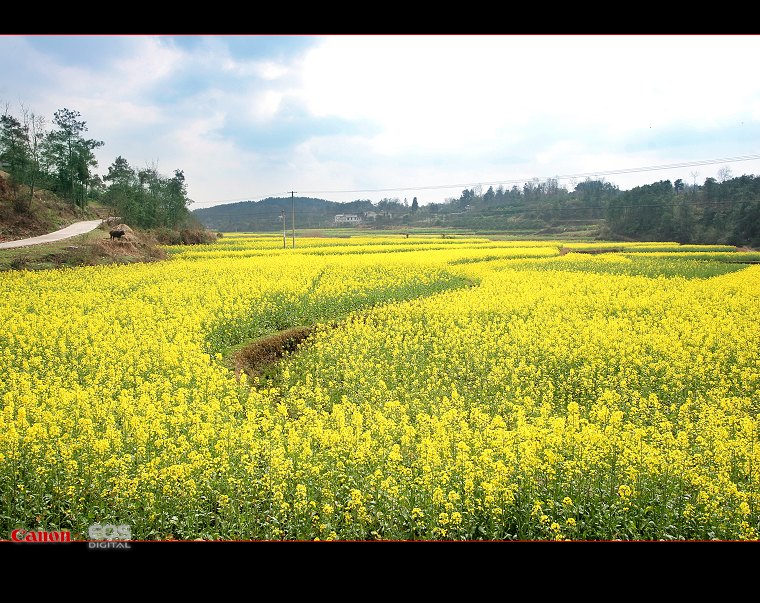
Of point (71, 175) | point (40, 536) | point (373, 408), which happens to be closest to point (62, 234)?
point (71, 175)

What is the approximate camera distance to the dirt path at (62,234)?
797 cm

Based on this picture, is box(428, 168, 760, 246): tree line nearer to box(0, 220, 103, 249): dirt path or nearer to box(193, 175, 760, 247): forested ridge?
box(193, 175, 760, 247): forested ridge

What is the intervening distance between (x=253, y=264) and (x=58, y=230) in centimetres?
641

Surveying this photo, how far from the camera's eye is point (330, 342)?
8945 millimetres

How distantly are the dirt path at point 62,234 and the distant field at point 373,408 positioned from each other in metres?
0.63

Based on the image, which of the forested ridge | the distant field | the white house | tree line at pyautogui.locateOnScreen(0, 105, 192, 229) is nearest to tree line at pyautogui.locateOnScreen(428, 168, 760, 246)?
the forested ridge

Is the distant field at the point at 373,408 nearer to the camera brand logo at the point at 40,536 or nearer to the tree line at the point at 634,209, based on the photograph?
the camera brand logo at the point at 40,536

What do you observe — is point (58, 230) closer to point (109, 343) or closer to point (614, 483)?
point (109, 343)

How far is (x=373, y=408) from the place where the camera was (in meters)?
6.09

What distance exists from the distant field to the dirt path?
0.63m

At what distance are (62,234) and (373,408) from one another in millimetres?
6915

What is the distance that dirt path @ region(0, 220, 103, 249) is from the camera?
797 cm

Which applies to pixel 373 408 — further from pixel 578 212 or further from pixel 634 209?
pixel 634 209
